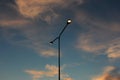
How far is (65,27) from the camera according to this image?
26.1 metres

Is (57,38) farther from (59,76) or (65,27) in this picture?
(59,76)

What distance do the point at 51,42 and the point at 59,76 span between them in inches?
195

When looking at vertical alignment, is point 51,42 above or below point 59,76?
above

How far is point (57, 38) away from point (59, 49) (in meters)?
1.45

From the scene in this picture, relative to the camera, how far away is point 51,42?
29000 millimetres

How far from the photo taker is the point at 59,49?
93.2 ft

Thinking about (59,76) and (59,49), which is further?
(59,49)

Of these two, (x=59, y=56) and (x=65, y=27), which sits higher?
(x=65, y=27)

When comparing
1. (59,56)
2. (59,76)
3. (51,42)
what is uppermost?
(51,42)

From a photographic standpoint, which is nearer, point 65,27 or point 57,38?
point 65,27

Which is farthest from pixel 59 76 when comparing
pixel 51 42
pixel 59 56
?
pixel 51 42

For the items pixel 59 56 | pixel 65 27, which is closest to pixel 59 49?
pixel 59 56

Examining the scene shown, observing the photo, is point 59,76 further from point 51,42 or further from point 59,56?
point 51,42

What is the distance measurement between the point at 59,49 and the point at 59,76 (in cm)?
376
